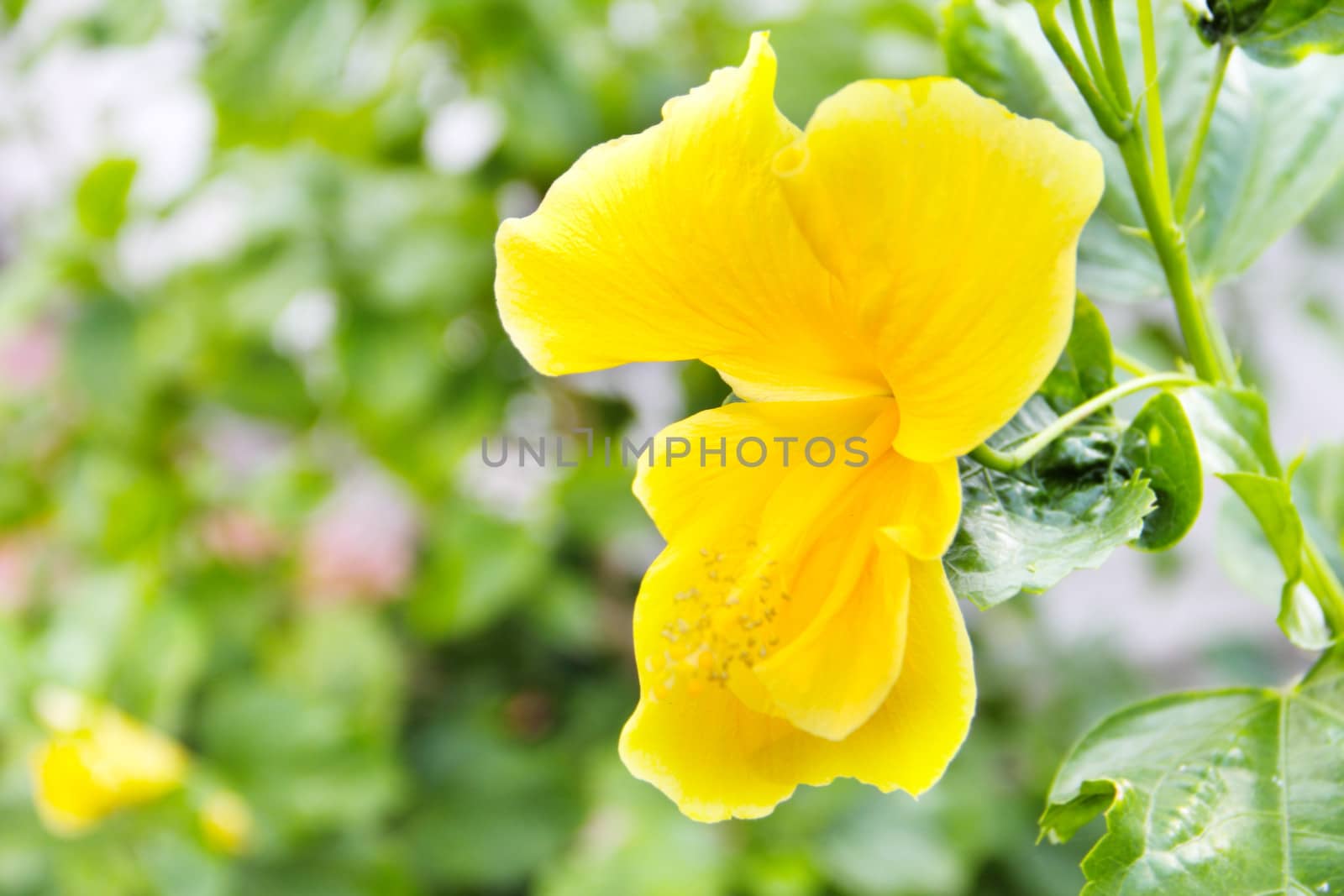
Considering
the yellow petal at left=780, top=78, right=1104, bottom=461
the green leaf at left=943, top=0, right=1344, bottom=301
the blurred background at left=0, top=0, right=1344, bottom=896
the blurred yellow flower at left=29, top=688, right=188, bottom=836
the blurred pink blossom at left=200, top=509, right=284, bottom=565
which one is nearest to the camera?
the yellow petal at left=780, top=78, right=1104, bottom=461

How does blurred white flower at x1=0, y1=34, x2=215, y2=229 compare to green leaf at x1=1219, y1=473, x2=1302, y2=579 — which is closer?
green leaf at x1=1219, y1=473, x2=1302, y2=579

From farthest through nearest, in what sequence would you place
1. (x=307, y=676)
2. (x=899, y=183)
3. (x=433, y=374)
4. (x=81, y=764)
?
(x=307, y=676), (x=433, y=374), (x=81, y=764), (x=899, y=183)

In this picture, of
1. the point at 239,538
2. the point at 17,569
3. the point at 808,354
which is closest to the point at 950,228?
the point at 808,354

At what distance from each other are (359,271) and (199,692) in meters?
0.40

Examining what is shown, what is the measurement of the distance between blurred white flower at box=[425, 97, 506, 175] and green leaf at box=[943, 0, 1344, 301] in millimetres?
625

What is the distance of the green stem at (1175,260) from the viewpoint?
273mm

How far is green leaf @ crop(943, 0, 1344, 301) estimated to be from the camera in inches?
13.5

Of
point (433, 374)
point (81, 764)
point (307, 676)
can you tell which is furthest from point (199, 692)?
point (433, 374)

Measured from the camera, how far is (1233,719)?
0.32 meters

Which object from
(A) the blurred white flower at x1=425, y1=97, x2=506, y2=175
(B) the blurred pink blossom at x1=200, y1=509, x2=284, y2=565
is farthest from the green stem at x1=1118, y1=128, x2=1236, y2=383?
(B) the blurred pink blossom at x1=200, y1=509, x2=284, y2=565

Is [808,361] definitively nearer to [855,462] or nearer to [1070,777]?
[855,462]

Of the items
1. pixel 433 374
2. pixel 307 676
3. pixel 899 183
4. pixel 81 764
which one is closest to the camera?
pixel 899 183

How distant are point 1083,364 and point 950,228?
0.26ft

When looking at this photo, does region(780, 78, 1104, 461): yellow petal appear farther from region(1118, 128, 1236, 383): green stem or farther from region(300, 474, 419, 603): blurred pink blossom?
region(300, 474, 419, 603): blurred pink blossom
